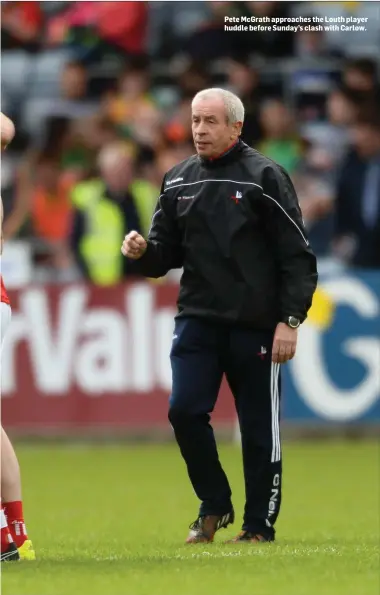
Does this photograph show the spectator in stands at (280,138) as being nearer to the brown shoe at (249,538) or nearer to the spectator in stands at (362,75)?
the spectator in stands at (362,75)

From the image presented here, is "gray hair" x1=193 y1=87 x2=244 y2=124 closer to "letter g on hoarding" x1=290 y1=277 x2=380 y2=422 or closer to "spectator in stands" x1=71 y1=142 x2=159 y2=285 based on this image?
"letter g on hoarding" x1=290 y1=277 x2=380 y2=422

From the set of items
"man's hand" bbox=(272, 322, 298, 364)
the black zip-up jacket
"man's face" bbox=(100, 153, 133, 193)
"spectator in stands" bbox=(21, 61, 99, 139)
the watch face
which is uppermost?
"spectator in stands" bbox=(21, 61, 99, 139)

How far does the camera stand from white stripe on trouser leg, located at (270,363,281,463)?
7.67 metres

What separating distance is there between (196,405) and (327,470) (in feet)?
17.8

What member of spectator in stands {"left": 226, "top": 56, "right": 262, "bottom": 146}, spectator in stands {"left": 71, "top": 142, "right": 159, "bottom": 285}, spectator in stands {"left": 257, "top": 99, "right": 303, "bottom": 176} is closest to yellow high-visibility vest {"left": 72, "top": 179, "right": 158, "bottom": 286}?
spectator in stands {"left": 71, "top": 142, "right": 159, "bottom": 285}

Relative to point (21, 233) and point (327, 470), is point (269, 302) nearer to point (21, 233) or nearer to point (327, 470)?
point (327, 470)

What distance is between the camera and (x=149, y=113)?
17328mm

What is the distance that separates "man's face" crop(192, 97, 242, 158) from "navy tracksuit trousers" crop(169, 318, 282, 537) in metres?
0.88

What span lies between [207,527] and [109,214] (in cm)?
798

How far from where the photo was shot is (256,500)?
7691 mm

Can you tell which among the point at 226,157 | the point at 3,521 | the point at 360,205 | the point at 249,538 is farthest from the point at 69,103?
the point at 3,521

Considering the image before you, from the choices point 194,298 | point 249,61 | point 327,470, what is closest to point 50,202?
point 249,61

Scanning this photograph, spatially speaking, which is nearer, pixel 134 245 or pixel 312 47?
pixel 134 245

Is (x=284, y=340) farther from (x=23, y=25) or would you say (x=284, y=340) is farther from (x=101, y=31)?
(x=23, y=25)
